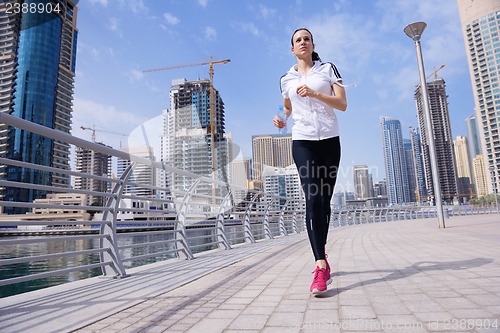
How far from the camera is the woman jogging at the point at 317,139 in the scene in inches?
96.8

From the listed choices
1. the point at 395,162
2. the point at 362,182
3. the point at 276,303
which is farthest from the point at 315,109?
the point at 395,162

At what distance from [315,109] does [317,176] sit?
0.52m

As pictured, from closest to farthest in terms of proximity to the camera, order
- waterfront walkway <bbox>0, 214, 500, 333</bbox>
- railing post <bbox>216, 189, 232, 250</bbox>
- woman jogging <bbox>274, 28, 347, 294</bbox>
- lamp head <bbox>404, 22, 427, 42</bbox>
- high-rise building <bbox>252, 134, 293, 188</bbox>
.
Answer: waterfront walkway <bbox>0, 214, 500, 333</bbox> < woman jogging <bbox>274, 28, 347, 294</bbox> < railing post <bbox>216, 189, 232, 250</bbox> < lamp head <bbox>404, 22, 427, 42</bbox> < high-rise building <bbox>252, 134, 293, 188</bbox>

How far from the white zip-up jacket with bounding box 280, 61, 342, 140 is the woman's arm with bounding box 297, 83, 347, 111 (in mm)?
61

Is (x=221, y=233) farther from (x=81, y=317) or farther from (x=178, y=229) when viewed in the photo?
(x=81, y=317)

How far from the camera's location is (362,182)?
106500 mm

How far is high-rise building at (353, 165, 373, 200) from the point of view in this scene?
4008 inches

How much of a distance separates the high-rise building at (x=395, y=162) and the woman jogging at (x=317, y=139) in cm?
14022

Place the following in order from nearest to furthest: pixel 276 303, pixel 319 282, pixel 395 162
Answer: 1. pixel 276 303
2. pixel 319 282
3. pixel 395 162

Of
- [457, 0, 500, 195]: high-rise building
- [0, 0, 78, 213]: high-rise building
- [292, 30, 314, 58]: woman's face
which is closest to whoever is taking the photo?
[292, 30, 314, 58]: woman's face

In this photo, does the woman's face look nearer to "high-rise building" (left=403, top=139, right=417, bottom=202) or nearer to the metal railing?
the metal railing

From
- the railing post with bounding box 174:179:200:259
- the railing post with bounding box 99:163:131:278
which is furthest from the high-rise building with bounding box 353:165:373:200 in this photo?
the railing post with bounding box 99:163:131:278

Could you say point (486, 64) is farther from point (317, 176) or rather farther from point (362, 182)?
point (317, 176)

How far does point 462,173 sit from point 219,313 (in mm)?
188071
